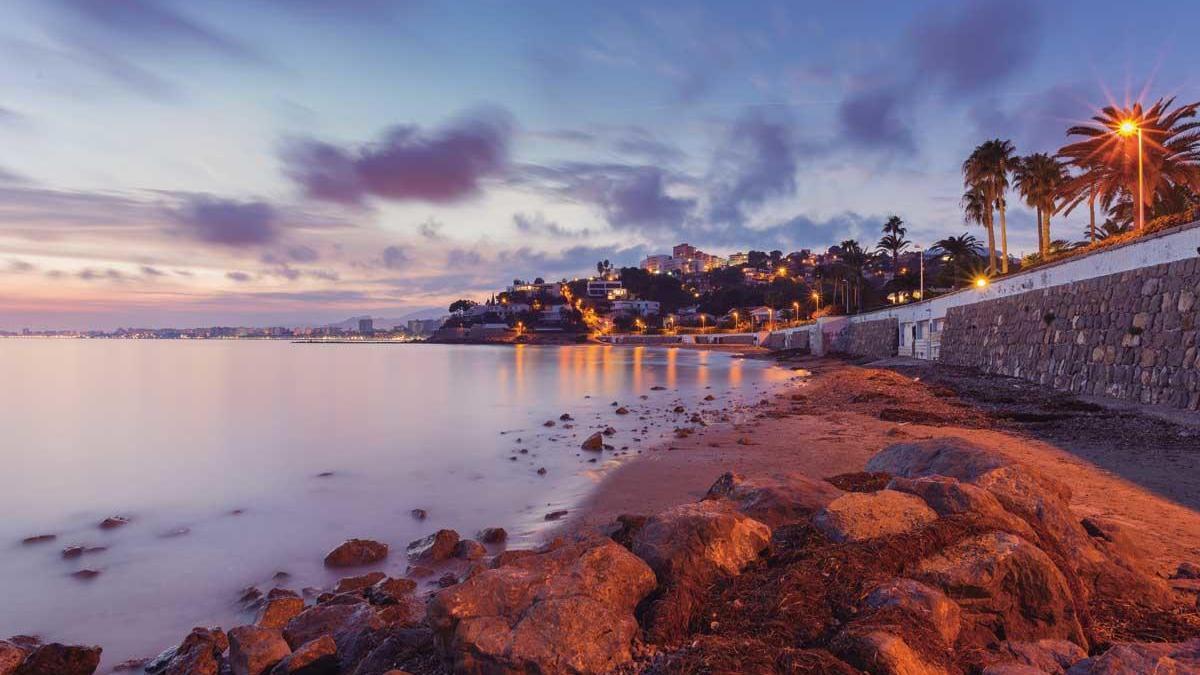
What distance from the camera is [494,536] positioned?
9.55 metres

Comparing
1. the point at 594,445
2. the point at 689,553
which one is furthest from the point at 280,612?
the point at 594,445

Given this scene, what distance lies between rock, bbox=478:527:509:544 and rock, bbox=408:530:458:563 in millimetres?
631

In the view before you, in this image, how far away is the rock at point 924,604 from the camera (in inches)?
146

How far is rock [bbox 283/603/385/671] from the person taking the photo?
526 centimetres

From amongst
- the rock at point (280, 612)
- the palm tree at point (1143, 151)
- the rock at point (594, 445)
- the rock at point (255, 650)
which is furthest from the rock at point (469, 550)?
the palm tree at point (1143, 151)

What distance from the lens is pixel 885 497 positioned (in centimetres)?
509

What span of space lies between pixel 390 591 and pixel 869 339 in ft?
185

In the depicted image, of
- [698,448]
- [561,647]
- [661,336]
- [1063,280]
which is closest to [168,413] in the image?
[698,448]

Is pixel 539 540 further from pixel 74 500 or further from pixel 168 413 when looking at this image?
pixel 168 413

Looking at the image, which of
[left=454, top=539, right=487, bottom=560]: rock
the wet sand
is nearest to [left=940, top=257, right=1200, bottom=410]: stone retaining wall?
the wet sand

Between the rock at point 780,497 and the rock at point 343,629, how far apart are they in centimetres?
358

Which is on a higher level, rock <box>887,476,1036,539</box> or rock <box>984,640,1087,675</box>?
rock <box>887,476,1036,539</box>

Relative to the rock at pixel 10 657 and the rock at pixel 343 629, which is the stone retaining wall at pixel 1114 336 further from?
the rock at pixel 10 657

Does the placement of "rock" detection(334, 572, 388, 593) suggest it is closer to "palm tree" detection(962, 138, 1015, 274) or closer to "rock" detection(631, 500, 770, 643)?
"rock" detection(631, 500, 770, 643)
